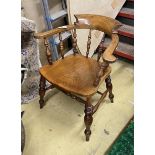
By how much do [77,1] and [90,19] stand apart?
1.33ft

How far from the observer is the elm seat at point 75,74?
155cm

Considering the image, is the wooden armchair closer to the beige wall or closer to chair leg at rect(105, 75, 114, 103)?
chair leg at rect(105, 75, 114, 103)

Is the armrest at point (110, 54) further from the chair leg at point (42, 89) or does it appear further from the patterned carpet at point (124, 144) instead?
the patterned carpet at point (124, 144)

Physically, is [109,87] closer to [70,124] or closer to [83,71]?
[83,71]

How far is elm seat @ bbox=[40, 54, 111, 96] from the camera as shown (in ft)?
5.10

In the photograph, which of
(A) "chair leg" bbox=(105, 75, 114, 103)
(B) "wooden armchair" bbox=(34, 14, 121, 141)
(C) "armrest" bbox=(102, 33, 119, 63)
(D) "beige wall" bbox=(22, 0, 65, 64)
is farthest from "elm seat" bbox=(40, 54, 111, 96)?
(D) "beige wall" bbox=(22, 0, 65, 64)

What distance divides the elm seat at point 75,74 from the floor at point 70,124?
1.44ft

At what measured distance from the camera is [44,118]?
192 centimetres

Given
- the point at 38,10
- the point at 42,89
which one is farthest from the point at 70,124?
the point at 38,10
